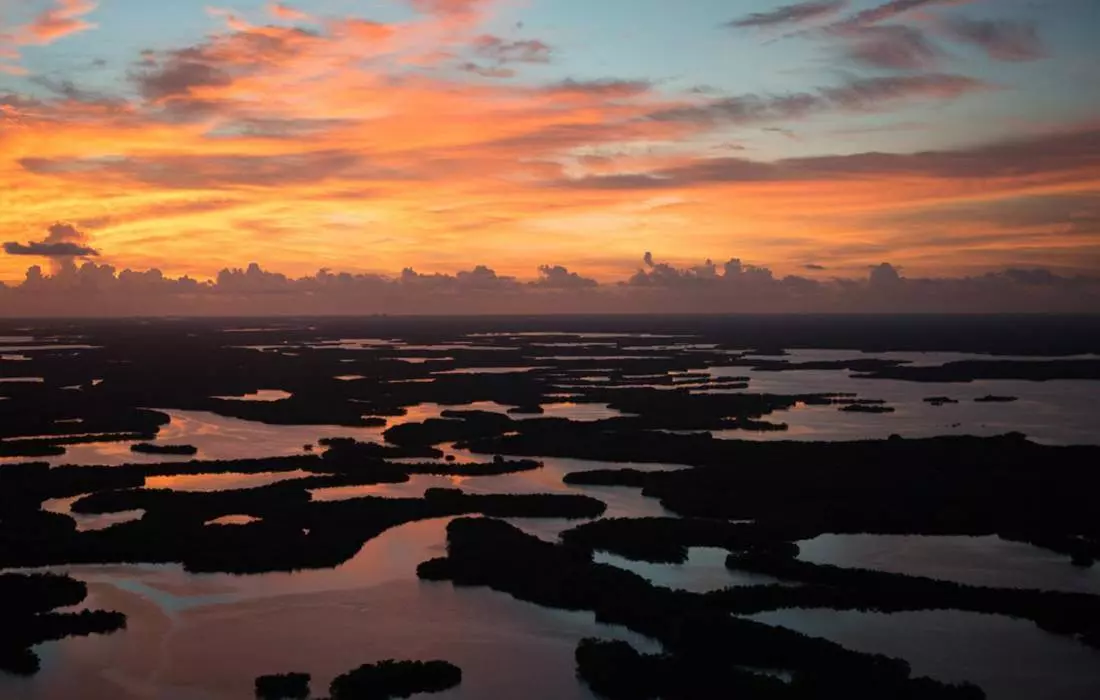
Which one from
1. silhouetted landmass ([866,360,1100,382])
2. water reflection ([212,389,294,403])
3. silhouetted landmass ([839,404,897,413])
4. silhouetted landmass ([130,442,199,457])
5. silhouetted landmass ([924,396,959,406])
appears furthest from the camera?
silhouetted landmass ([866,360,1100,382])

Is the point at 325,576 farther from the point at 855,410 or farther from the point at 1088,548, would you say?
the point at 855,410

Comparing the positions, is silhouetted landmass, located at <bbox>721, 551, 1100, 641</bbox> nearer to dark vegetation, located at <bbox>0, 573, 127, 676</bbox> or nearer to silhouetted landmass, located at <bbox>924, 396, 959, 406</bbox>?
dark vegetation, located at <bbox>0, 573, 127, 676</bbox>

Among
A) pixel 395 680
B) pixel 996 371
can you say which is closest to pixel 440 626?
pixel 395 680

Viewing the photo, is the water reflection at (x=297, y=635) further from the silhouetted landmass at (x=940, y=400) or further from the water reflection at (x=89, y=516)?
the silhouetted landmass at (x=940, y=400)

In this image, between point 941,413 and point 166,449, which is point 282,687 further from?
point 941,413

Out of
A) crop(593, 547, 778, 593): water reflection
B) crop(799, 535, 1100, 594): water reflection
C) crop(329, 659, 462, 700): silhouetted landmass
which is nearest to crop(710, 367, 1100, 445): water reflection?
crop(799, 535, 1100, 594): water reflection

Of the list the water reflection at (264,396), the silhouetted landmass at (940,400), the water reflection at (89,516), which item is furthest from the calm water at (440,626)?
the silhouetted landmass at (940,400)
